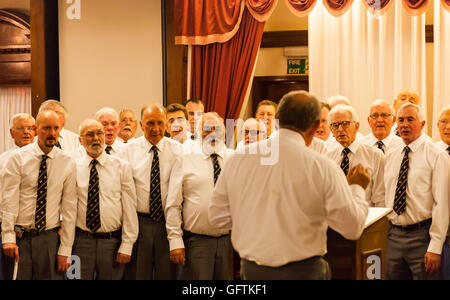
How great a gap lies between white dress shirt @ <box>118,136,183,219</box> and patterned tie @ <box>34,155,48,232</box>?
0.58 meters

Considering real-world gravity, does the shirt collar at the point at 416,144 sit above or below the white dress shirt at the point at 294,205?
above

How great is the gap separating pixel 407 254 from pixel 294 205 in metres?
1.64

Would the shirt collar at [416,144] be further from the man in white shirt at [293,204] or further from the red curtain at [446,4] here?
the red curtain at [446,4]

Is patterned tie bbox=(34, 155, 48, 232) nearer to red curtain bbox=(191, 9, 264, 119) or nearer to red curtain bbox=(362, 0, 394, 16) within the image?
red curtain bbox=(191, 9, 264, 119)

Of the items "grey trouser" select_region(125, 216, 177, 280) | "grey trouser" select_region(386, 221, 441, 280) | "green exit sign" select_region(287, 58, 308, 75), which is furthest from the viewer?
"green exit sign" select_region(287, 58, 308, 75)

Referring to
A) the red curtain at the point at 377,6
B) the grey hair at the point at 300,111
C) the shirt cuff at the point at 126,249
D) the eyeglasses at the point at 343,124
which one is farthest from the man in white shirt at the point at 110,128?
the red curtain at the point at 377,6

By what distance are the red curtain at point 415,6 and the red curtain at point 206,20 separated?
166 cm

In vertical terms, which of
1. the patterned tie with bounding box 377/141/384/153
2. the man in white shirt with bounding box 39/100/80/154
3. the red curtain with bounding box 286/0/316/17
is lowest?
the patterned tie with bounding box 377/141/384/153

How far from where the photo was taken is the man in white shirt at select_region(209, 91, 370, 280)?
2.39 meters

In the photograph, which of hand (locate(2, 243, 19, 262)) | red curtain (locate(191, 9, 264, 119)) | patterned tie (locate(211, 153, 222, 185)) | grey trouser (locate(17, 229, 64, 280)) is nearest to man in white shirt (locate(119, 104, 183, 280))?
patterned tie (locate(211, 153, 222, 185))

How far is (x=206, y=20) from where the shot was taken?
607cm

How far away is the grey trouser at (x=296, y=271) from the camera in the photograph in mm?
2428

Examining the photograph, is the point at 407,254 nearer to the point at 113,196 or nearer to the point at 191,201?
the point at 191,201
